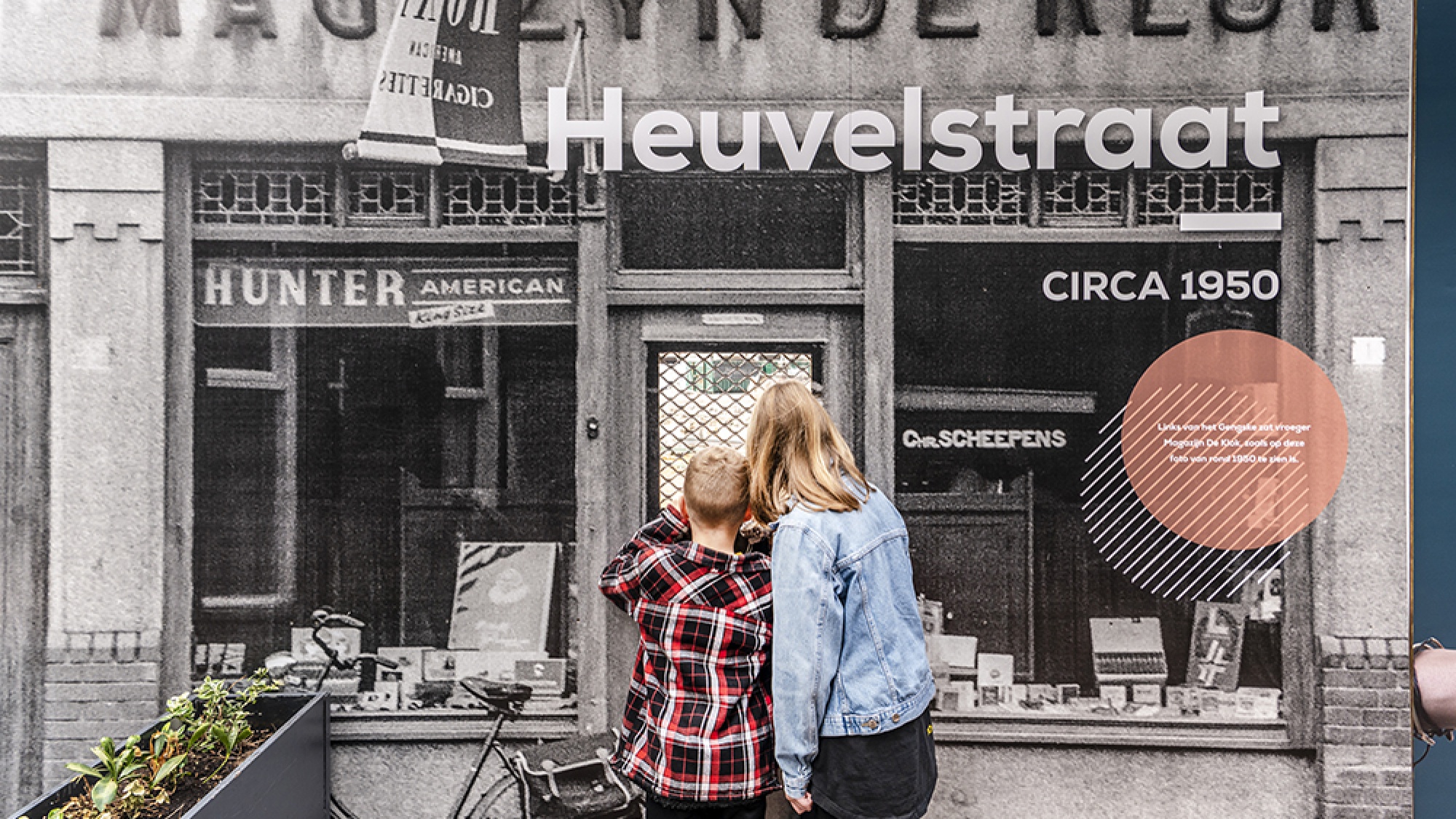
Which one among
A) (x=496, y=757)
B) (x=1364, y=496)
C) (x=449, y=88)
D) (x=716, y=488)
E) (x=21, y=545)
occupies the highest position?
(x=449, y=88)

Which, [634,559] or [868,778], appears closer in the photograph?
[868,778]

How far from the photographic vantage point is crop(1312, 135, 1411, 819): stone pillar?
3.58 meters

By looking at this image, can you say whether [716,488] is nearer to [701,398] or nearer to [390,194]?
[701,398]

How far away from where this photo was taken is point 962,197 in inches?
144

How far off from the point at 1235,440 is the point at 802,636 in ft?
8.00

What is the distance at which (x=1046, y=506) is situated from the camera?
144 inches

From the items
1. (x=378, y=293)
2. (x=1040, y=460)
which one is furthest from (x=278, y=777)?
(x=1040, y=460)

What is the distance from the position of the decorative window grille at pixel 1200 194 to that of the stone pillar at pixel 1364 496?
0.26 meters

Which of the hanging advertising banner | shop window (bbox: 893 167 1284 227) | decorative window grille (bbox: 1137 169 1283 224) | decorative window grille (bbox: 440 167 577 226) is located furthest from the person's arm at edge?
decorative window grille (bbox: 1137 169 1283 224)

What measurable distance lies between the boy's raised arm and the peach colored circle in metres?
2.18

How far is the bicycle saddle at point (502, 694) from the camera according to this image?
3.66 m

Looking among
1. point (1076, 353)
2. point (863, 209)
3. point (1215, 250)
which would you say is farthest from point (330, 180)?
point (1215, 250)

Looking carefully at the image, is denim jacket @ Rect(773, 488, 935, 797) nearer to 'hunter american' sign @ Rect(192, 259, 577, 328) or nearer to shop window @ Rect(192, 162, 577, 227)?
'hunter american' sign @ Rect(192, 259, 577, 328)

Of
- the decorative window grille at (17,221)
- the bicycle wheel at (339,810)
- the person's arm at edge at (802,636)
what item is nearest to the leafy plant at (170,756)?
the bicycle wheel at (339,810)
